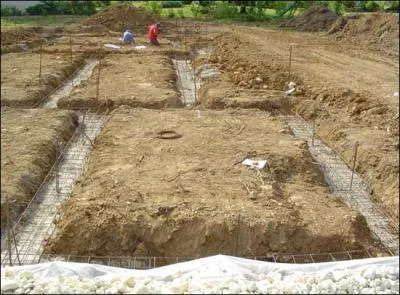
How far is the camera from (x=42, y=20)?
26172 millimetres

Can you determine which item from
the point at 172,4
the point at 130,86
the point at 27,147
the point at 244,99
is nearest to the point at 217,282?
the point at 27,147

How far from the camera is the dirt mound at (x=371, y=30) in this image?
18.7 m

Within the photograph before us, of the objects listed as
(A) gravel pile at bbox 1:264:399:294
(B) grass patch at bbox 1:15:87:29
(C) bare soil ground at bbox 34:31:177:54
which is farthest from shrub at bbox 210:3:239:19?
(A) gravel pile at bbox 1:264:399:294

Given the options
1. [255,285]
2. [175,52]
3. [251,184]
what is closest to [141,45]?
[175,52]

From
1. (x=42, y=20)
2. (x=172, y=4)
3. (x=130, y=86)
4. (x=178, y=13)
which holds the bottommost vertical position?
(x=130, y=86)

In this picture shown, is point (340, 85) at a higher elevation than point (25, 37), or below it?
below

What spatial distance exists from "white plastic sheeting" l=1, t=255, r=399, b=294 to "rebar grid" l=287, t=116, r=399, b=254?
125 cm

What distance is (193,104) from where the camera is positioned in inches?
469

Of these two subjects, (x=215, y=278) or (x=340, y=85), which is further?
(x=340, y=85)

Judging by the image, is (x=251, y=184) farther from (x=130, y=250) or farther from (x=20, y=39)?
(x=20, y=39)

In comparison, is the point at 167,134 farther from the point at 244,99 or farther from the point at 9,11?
the point at 9,11

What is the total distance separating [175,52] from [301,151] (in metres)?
10.0

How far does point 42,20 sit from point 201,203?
73.7ft

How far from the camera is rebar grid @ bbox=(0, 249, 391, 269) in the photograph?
5.80m
